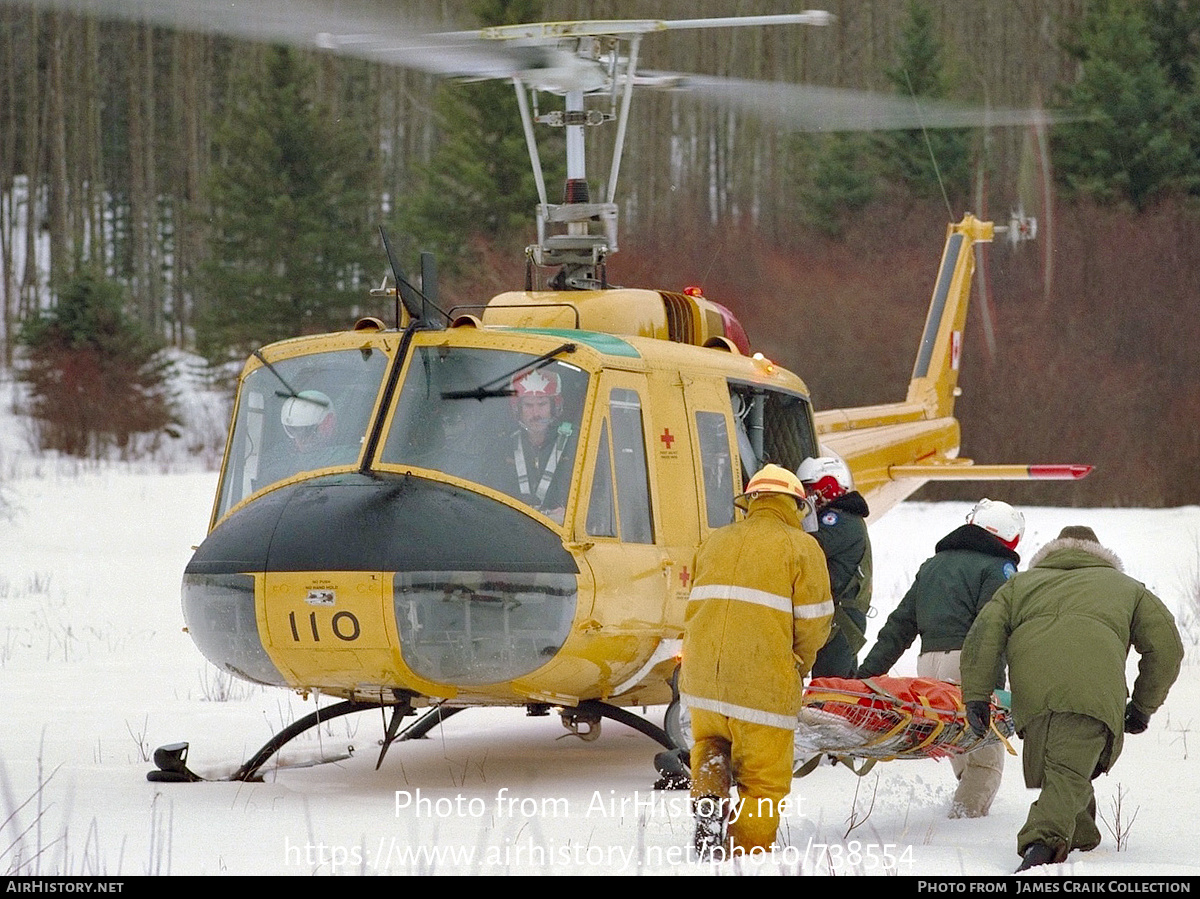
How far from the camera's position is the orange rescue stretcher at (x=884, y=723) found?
600 centimetres

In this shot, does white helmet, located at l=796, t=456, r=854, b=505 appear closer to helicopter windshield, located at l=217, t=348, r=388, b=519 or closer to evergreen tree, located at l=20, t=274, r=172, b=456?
helicopter windshield, located at l=217, t=348, r=388, b=519

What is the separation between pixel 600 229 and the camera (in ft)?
28.2

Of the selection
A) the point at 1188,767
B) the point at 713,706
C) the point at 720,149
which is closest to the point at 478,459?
the point at 713,706

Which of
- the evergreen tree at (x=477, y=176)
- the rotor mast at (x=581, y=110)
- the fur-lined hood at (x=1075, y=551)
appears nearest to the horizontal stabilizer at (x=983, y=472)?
the rotor mast at (x=581, y=110)

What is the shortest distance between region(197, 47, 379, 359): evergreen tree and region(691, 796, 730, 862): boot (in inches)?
1029

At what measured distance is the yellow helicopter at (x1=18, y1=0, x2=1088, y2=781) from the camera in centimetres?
643

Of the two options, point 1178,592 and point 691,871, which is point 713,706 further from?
point 1178,592

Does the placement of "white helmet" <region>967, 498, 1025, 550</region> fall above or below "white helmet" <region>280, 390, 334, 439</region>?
below

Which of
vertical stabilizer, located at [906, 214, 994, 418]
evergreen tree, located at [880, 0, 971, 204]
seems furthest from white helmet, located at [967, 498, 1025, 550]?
evergreen tree, located at [880, 0, 971, 204]

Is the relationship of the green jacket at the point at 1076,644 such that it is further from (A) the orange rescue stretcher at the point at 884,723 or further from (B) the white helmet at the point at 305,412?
(B) the white helmet at the point at 305,412

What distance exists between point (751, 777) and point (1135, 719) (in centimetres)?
136

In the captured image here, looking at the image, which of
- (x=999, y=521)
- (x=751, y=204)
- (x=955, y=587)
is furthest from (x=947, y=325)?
(x=751, y=204)

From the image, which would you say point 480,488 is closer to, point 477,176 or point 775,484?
point 775,484

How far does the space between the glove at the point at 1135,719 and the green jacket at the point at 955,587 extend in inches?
49.6
